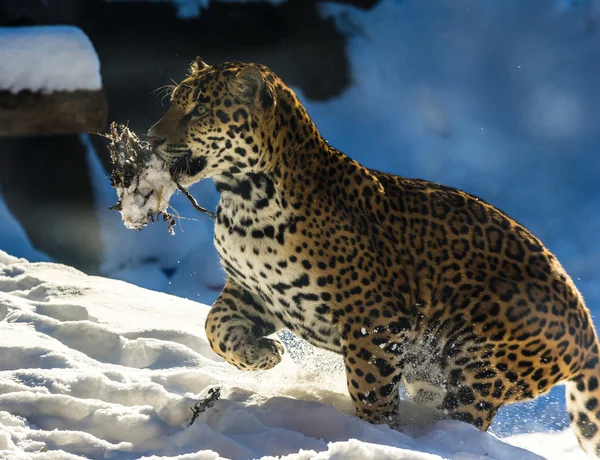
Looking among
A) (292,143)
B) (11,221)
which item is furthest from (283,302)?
(11,221)

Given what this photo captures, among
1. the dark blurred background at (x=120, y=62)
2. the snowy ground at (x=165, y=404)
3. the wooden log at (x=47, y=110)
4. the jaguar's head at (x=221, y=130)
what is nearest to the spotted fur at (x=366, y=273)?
the jaguar's head at (x=221, y=130)

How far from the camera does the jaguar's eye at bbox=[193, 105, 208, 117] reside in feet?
14.6

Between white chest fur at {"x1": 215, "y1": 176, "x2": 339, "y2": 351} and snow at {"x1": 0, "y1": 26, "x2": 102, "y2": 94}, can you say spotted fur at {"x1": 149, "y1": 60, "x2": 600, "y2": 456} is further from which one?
snow at {"x1": 0, "y1": 26, "x2": 102, "y2": 94}

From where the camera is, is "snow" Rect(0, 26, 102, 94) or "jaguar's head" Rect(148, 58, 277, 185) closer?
"jaguar's head" Rect(148, 58, 277, 185)

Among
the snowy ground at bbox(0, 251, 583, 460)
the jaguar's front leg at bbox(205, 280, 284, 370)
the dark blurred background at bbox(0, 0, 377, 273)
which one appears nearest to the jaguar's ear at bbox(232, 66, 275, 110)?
the jaguar's front leg at bbox(205, 280, 284, 370)

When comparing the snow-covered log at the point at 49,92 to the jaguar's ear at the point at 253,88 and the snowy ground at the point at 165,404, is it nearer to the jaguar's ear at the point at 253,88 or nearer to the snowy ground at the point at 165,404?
the snowy ground at the point at 165,404

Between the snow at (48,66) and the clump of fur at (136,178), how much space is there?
5957 millimetres

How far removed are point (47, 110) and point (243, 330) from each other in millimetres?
6202

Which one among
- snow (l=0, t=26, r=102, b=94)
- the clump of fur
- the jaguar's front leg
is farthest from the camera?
snow (l=0, t=26, r=102, b=94)

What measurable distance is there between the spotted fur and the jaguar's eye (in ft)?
0.03

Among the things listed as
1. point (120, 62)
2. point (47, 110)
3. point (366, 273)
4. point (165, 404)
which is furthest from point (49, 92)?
point (366, 273)

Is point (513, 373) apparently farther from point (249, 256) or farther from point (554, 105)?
point (554, 105)

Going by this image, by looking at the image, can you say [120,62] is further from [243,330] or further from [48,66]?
[243,330]

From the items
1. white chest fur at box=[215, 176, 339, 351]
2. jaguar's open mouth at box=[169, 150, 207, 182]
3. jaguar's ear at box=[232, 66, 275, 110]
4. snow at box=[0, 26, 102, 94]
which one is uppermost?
snow at box=[0, 26, 102, 94]
